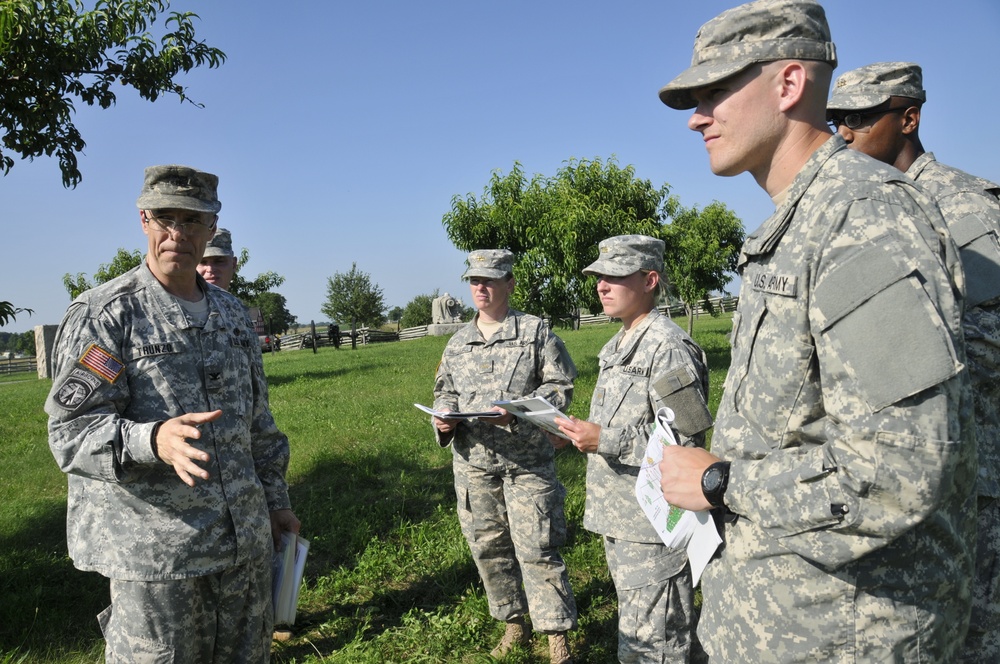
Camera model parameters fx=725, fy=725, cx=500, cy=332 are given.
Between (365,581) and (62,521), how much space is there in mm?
2884

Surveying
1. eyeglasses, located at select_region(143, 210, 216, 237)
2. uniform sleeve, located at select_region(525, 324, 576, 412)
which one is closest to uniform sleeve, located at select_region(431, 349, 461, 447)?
uniform sleeve, located at select_region(525, 324, 576, 412)

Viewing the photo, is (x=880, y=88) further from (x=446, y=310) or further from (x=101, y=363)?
(x=446, y=310)

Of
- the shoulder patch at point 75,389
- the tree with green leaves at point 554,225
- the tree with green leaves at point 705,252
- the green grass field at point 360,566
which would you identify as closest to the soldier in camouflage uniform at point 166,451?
the shoulder patch at point 75,389

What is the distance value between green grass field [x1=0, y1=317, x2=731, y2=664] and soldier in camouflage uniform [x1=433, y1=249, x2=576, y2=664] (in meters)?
0.32

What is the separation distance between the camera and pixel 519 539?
3.97 metres

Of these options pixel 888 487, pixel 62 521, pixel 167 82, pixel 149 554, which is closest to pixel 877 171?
pixel 888 487

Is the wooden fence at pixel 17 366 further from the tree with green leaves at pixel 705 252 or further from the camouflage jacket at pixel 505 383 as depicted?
the camouflage jacket at pixel 505 383

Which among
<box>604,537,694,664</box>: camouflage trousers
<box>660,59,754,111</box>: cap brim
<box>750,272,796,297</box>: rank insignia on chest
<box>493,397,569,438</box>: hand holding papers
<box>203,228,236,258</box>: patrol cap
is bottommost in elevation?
<box>604,537,694,664</box>: camouflage trousers

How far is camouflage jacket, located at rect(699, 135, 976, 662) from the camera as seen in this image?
125cm

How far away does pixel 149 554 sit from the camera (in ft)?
8.04

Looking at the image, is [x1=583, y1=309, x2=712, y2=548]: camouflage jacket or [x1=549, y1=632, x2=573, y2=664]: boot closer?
[x1=583, y1=309, x2=712, y2=548]: camouflage jacket

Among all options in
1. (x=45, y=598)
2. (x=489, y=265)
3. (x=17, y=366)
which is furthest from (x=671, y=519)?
(x=17, y=366)

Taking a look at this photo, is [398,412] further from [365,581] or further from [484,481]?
[484,481]

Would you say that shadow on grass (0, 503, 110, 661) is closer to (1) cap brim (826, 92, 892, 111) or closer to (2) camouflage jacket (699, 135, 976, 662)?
(2) camouflage jacket (699, 135, 976, 662)
